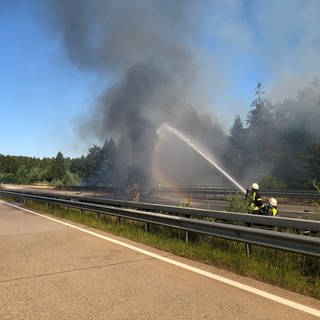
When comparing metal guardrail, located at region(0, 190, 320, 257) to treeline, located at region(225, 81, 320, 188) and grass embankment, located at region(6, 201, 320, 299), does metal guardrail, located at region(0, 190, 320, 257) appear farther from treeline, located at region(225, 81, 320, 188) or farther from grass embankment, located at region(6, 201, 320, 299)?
treeline, located at region(225, 81, 320, 188)

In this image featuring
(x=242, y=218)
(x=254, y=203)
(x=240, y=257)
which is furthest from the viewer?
(x=254, y=203)

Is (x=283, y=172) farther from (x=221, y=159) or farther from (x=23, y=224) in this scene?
(x=23, y=224)

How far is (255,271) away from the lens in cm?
681

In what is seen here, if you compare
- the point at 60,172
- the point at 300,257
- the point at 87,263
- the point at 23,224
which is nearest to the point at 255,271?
the point at 300,257

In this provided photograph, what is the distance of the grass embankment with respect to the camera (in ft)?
20.7

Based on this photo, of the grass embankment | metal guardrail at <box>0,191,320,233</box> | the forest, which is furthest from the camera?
the forest

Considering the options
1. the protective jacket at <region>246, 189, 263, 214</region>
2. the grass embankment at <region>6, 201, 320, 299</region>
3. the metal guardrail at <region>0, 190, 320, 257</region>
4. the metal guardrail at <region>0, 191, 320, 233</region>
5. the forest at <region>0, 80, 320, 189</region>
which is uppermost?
the forest at <region>0, 80, 320, 189</region>

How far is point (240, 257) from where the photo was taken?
762cm

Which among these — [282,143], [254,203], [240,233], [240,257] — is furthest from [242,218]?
[282,143]

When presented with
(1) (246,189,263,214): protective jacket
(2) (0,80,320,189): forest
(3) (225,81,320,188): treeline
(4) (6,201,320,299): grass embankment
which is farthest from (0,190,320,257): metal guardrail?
(3) (225,81,320,188): treeline

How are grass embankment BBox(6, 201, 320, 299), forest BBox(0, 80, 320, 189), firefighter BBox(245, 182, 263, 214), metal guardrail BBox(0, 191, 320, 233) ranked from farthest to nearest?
forest BBox(0, 80, 320, 189), firefighter BBox(245, 182, 263, 214), metal guardrail BBox(0, 191, 320, 233), grass embankment BBox(6, 201, 320, 299)

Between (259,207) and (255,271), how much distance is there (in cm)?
411

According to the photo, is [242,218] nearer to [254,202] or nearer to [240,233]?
[240,233]

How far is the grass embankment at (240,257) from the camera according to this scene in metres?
6.32
